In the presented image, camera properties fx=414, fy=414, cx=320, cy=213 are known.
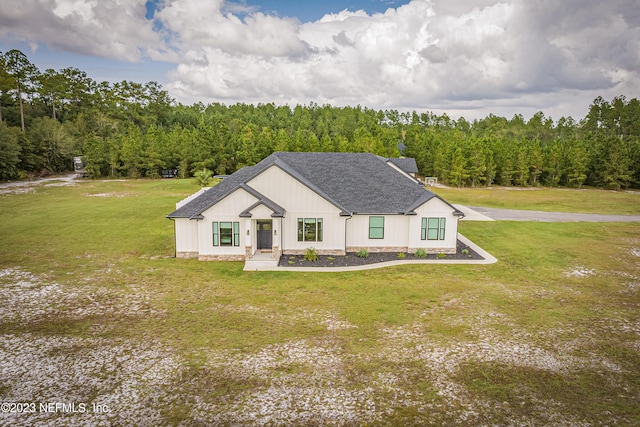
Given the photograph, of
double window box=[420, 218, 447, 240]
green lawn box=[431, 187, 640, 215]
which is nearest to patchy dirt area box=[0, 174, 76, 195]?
double window box=[420, 218, 447, 240]

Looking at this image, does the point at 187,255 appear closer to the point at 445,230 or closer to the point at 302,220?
the point at 302,220

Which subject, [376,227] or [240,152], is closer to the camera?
[376,227]

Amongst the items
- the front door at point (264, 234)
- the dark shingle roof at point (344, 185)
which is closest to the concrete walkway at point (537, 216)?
the dark shingle roof at point (344, 185)

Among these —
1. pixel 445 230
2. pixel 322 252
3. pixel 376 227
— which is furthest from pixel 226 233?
pixel 445 230

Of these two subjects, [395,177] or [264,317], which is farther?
[395,177]

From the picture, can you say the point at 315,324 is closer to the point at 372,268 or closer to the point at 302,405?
the point at 302,405

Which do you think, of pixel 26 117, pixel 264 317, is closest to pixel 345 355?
pixel 264 317
